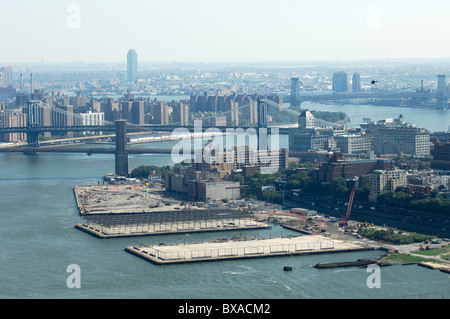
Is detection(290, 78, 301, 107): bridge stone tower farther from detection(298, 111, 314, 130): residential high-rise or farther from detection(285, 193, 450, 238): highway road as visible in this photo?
detection(285, 193, 450, 238): highway road

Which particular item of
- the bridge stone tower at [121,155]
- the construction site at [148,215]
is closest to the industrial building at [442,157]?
the construction site at [148,215]

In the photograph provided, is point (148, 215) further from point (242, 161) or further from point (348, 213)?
point (242, 161)

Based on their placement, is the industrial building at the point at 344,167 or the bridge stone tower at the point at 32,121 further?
the bridge stone tower at the point at 32,121

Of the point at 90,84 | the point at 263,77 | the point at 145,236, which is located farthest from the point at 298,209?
the point at 263,77

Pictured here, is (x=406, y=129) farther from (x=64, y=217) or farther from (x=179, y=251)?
(x=179, y=251)

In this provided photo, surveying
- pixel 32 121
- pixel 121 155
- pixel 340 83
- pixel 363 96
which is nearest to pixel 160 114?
pixel 32 121

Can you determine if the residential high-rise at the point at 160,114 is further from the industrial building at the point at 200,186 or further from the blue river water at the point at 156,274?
the blue river water at the point at 156,274
